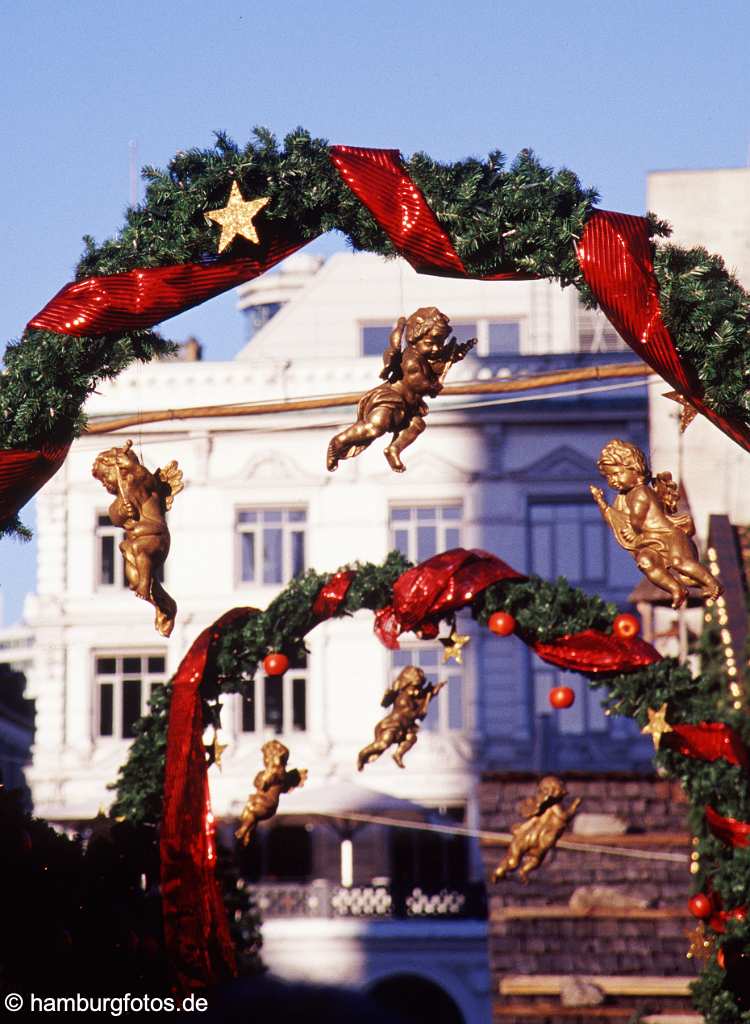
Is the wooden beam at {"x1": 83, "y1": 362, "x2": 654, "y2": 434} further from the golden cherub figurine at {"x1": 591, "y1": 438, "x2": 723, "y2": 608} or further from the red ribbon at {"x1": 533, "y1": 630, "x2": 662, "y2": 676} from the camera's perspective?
the red ribbon at {"x1": 533, "y1": 630, "x2": 662, "y2": 676}

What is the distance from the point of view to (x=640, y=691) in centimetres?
1000

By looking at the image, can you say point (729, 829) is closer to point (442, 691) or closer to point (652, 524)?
point (652, 524)

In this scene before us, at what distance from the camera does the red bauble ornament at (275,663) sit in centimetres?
1038

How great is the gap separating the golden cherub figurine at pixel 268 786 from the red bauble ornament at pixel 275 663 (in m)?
0.60

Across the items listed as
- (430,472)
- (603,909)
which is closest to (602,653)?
(603,909)

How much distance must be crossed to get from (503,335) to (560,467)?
3945mm

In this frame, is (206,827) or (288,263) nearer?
(206,827)

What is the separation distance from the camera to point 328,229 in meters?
8.25

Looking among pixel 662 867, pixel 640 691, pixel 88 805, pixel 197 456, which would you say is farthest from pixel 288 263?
pixel 640 691

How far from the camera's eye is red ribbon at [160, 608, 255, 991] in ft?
31.3

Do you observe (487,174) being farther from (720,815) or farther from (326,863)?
(326,863)

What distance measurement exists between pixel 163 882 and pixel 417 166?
396cm

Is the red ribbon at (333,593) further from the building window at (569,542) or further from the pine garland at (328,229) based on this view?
the building window at (569,542)

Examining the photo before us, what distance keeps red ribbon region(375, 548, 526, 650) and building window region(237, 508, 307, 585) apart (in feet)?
65.7
